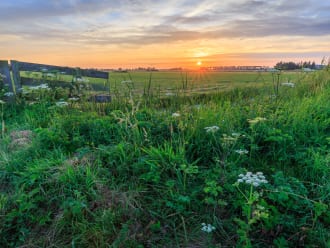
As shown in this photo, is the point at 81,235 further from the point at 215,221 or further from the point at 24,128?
the point at 24,128

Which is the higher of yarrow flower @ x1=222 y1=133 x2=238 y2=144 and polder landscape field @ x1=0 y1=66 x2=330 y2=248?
yarrow flower @ x1=222 y1=133 x2=238 y2=144

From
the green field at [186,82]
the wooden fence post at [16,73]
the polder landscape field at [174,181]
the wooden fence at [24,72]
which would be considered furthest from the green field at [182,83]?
the wooden fence post at [16,73]

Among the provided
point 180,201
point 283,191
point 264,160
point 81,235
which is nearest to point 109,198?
point 81,235

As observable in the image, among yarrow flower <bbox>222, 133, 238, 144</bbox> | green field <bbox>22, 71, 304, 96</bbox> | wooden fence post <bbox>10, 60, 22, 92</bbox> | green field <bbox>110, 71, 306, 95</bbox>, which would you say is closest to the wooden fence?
wooden fence post <bbox>10, 60, 22, 92</bbox>

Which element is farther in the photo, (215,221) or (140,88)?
(140,88)

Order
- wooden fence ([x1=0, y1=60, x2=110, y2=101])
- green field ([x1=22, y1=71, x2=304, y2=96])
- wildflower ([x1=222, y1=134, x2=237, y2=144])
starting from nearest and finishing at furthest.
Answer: wildflower ([x1=222, y1=134, x2=237, y2=144]), green field ([x1=22, y1=71, x2=304, y2=96]), wooden fence ([x1=0, y1=60, x2=110, y2=101])

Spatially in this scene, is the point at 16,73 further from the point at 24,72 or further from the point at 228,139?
the point at 228,139

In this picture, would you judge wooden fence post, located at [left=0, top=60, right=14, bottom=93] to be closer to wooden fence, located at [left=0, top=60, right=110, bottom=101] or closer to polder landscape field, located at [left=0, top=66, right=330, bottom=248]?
wooden fence, located at [left=0, top=60, right=110, bottom=101]

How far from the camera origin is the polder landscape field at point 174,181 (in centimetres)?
200

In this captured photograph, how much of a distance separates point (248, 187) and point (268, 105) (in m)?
1.83

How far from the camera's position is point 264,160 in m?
2.81

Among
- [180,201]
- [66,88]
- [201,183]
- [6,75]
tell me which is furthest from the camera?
[6,75]

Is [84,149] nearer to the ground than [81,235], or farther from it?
farther from it

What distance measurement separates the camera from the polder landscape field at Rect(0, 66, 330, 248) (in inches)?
78.9
